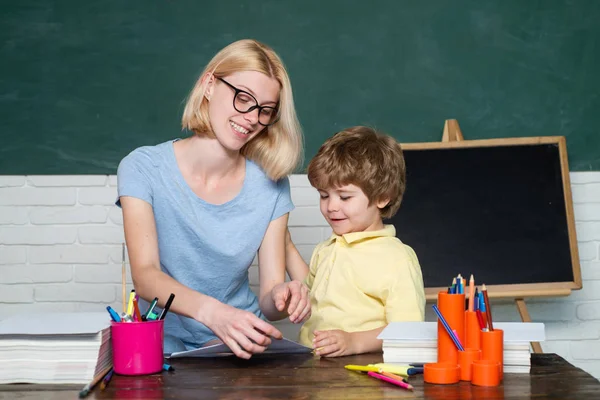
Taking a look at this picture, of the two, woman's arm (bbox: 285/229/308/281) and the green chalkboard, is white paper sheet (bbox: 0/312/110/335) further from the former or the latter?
the green chalkboard

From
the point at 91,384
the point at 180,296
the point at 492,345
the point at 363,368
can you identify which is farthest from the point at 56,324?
the point at 492,345

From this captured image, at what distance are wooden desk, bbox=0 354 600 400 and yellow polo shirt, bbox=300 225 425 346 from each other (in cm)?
27

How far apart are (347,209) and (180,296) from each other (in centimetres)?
50

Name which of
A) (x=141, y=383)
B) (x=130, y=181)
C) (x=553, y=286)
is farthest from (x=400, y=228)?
(x=141, y=383)

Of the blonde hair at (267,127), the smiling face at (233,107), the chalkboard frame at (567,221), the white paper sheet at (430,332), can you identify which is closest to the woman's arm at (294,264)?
the blonde hair at (267,127)

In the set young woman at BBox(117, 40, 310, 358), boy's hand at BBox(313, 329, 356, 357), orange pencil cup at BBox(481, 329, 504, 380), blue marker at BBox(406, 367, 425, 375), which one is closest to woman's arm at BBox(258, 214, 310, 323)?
young woman at BBox(117, 40, 310, 358)

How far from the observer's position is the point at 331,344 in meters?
1.64

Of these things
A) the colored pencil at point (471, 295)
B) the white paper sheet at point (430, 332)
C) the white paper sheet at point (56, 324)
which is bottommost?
the white paper sheet at point (430, 332)

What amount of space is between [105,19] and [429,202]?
4.92ft

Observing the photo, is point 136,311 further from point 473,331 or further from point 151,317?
point 473,331

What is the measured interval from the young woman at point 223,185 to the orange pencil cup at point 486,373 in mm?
759

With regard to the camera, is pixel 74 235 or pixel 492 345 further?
pixel 74 235

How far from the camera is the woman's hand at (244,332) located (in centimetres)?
155

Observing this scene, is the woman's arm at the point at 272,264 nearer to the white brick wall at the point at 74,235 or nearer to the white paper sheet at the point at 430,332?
the white paper sheet at the point at 430,332
